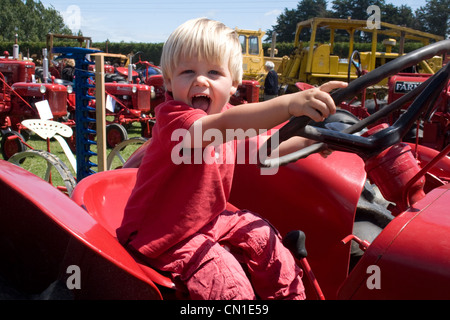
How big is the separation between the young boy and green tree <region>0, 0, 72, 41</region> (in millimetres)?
50978

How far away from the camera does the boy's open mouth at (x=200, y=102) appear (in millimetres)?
1267

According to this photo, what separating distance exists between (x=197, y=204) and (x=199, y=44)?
1.43 feet

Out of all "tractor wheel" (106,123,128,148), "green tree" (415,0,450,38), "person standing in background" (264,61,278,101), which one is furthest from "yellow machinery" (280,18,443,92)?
"green tree" (415,0,450,38)

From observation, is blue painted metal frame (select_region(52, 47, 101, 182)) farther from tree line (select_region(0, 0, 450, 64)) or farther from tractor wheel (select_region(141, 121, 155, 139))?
tree line (select_region(0, 0, 450, 64))

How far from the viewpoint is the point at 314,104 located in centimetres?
93

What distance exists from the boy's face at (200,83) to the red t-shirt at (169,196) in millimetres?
44

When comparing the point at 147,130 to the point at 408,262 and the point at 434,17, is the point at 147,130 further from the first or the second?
the point at 434,17

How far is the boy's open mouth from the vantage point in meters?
1.27

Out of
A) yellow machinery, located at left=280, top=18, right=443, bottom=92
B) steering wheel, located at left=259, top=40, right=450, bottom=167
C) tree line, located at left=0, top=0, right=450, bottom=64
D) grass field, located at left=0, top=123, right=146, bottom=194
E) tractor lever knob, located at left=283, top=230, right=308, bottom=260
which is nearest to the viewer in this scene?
steering wheel, located at left=259, top=40, right=450, bottom=167

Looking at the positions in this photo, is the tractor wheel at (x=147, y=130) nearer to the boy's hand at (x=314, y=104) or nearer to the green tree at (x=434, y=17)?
the boy's hand at (x=314, y=104)

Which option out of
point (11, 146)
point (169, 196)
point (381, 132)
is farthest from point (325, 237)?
point (11, 146)

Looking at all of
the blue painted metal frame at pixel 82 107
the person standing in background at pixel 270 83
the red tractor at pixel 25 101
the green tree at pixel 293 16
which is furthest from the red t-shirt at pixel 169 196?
the green tree at pixel 293 16
